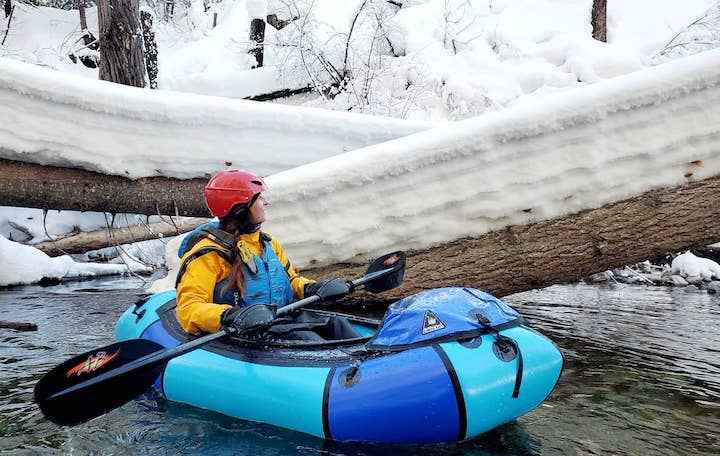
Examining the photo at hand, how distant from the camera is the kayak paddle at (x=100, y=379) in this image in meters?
2.64

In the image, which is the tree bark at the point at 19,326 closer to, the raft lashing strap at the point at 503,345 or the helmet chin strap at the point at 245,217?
the helmet chin strap at the point at 245,217

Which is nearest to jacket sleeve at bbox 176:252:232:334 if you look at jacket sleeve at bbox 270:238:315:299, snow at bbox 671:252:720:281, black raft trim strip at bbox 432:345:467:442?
jacket sleeve at bbox 270:238:315:299

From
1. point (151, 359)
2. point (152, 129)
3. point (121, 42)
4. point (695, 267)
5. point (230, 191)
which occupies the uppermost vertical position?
point (121, 42)

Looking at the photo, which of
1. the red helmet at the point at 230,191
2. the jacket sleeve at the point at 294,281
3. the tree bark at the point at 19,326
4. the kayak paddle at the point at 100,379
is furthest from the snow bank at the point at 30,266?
the kayak paddle at the point at 100,379

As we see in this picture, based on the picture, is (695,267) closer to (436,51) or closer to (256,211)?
(256,211)

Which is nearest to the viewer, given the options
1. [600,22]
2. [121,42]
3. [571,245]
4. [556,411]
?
[556,411]

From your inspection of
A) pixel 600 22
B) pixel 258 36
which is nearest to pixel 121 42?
pixel 258 36

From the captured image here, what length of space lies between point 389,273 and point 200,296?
117 cm

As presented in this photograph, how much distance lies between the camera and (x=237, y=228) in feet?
11.5

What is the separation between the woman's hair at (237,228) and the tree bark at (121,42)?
342 centimetres

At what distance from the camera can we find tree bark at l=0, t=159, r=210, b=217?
4.62 metres

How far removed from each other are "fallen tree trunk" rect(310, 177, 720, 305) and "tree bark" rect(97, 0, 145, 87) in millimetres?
3027

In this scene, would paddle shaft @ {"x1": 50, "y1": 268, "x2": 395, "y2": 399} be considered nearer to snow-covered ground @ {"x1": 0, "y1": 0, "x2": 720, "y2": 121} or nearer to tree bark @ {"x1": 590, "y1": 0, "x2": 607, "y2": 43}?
snow-covered ground @ {"x1": 0, "y1": 0, "x2": 720, "y2": 121}

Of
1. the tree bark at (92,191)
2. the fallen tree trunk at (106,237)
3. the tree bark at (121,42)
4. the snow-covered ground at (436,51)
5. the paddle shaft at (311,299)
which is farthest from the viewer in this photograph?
the snow-covered ground at (436,51)
